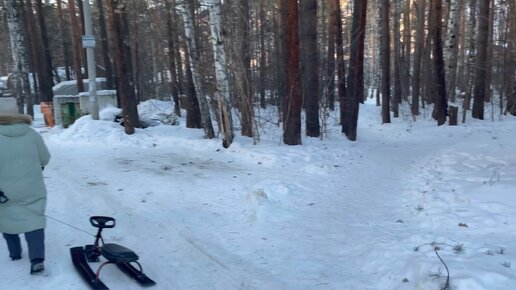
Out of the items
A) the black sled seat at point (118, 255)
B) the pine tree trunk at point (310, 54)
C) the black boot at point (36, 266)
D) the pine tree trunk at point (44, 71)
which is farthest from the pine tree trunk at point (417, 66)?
the black boot at point (36, 266)

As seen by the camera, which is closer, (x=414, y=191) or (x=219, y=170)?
(x=414, y=191)

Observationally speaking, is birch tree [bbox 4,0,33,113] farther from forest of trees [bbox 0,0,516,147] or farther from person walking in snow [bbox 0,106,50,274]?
person walking in snow [bbox 0,106,50,274]

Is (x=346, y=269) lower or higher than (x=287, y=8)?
lower

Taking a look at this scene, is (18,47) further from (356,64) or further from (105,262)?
(105,262)

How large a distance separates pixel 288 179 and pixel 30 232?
5.22 m

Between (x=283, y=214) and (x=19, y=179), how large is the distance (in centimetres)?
389

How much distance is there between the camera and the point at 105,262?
448 centimetres

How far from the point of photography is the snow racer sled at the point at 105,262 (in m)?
4.25

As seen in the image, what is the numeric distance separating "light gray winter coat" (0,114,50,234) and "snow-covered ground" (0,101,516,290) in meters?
0.56

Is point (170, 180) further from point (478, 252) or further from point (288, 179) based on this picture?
point (478, 252)

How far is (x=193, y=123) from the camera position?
1608 cm

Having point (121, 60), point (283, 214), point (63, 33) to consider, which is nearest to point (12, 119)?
point (283, 214)

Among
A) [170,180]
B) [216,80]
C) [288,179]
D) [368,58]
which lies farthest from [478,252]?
[368,58]

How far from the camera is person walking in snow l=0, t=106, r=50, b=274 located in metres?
4.28
